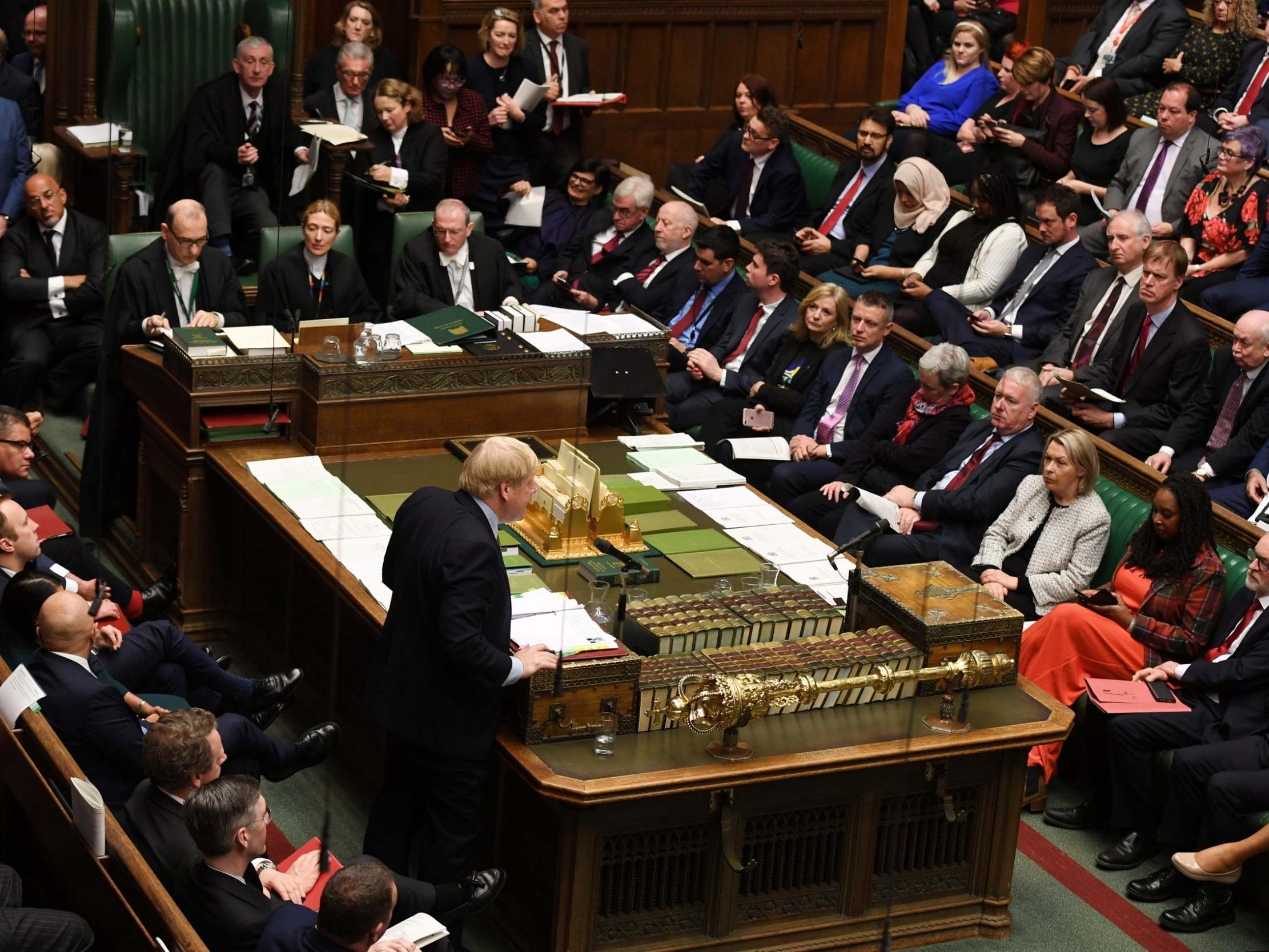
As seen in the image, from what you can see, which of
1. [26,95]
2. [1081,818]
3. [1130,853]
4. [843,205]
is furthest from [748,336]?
[26,95]

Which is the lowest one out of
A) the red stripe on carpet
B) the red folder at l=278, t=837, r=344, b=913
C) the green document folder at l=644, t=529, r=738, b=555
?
the red stripe on carpet

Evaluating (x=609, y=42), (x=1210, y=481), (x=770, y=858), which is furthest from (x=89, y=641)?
(x=609, y=42)

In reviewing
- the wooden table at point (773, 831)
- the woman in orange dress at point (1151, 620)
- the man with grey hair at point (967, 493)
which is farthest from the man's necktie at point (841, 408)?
the wooden table at point (773, 831)

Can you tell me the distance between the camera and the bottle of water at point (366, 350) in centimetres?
631

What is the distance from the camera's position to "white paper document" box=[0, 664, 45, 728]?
14.0 ft

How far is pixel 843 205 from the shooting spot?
28.8 feet

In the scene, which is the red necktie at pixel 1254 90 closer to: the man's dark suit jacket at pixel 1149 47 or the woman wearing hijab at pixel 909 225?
the man's dark suit jacket at pixel 1149 47

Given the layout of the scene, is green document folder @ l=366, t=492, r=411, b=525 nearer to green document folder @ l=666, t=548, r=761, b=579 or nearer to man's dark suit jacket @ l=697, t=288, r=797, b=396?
green document folder @ l=666, t=548, r=761, b=579

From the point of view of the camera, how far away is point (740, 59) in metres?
10.3

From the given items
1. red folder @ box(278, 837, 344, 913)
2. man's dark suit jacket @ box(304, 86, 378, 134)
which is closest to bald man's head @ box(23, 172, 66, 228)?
man's dark suit jacket @ box(304, 86, 378, 134)

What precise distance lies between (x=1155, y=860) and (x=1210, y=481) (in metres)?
1.63

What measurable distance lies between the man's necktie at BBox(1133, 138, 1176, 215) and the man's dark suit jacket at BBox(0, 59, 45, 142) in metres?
4.88

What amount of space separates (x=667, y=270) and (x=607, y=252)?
0.37 metres

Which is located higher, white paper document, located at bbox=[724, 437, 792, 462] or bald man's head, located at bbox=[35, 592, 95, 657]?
bald man's head, located at bbox=[35, 592, 95, 657]
